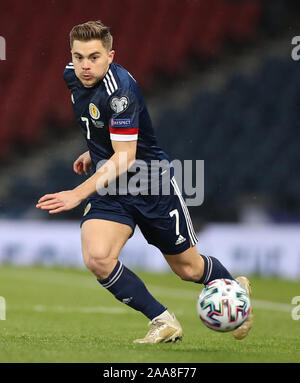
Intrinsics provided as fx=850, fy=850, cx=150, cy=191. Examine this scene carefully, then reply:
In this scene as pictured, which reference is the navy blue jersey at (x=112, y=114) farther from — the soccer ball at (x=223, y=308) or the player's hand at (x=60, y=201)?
the soccer ball at (x=223, y=308)

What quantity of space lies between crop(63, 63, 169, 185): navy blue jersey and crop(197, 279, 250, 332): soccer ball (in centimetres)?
102

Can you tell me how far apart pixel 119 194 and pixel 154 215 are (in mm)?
265

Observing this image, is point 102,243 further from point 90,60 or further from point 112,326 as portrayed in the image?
point 112,326

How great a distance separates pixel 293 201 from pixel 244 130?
224 cm

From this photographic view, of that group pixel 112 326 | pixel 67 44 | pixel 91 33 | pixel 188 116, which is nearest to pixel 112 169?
pixel 91 33

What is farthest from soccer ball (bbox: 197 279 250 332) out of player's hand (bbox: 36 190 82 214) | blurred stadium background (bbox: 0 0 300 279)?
blurred stadium background (bbox: 0 0 300 279)

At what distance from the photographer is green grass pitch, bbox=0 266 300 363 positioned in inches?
187

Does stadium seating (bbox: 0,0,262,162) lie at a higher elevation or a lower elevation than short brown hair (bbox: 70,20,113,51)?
lower

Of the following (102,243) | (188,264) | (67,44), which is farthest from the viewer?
(67,44)

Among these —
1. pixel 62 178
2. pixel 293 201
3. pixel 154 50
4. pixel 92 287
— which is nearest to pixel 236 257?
pixel 293 201

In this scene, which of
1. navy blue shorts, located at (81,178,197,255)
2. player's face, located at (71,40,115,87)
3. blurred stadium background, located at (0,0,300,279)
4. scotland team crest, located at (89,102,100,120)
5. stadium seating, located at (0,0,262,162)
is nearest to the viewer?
player's face, located at (71,40,115,87)

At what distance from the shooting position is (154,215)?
5.51 metres

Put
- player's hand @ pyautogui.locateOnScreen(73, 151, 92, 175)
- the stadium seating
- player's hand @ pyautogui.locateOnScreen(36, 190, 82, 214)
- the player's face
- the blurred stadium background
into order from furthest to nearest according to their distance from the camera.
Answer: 1. the stadium seating
2. the blurred stadium background
3. player's hand @ pyautogui.locateOnScreen(73, 151, 92, 175)
4. the player's face
5. player's hand @ pyautogui.locateOnScreen(36, 190, 82, 214)

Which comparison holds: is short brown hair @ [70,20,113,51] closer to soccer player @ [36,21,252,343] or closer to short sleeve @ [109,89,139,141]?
soccer player @ [36,21,252,343]
